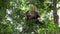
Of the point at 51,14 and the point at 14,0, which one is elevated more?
the point at 14,0

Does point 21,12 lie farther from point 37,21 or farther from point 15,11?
point 37,21

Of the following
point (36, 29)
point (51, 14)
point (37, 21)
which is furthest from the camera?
point (51, 14)

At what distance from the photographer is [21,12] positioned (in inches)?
88.7

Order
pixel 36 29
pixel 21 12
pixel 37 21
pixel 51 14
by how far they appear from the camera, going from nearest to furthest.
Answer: pixel 37 21 → pixel 36 29 → pixel 21 12 → pixel 51 14

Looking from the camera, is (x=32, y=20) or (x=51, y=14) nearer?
(x=32, y=20)

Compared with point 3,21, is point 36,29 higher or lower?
lower

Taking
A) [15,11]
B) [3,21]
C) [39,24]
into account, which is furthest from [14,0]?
[39,24]

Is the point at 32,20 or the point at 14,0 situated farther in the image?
the point at 14,0

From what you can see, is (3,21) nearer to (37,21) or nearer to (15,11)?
(15,11)

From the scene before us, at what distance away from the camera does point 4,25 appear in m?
2.00

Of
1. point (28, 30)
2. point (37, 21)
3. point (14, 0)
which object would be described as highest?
point (14, 0)

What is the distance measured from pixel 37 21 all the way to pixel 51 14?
57 cm

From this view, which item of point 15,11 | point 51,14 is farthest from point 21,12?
point 51,14

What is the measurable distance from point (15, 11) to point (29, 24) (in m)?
0.29
